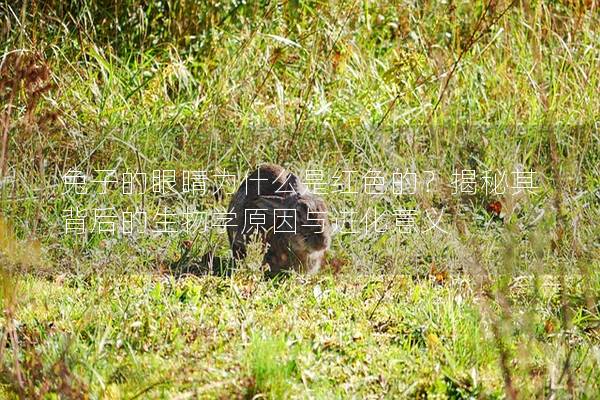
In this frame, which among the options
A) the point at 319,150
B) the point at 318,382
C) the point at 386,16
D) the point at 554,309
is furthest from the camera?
the point at 386,16

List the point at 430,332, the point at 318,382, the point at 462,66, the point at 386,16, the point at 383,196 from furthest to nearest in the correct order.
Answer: the point at 386,16 < the point at 462,66 < the point at 383,196 < the point at 430,332 < the point at 318,382

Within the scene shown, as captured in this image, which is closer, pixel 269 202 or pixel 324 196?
pixel 269 202

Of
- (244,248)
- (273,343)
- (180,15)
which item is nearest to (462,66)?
(180,15)

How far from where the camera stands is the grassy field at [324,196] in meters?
3.67

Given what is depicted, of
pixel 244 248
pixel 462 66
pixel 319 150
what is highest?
pixel 462 66

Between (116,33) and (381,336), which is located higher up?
(116,33)

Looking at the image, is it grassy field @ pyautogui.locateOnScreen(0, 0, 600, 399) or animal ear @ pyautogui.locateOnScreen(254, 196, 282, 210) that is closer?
grassy field @ pyautogui.locateOnScreen(0, 0, 600, 399)

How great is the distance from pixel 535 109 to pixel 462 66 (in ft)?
2.02

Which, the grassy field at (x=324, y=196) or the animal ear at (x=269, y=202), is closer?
the grassy field at (x=324, y=196)

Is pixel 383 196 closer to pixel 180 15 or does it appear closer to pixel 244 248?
pixel 244 248

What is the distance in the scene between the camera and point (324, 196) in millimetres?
6266

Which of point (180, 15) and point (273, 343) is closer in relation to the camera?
point (273, 343)

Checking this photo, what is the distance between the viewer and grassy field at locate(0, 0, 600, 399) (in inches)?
145

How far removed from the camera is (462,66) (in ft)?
24.8
